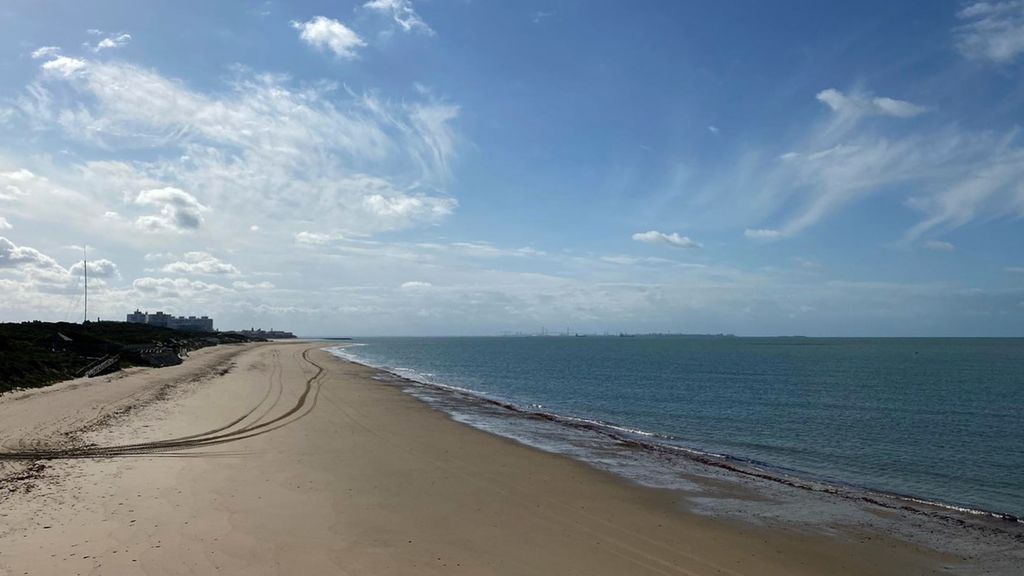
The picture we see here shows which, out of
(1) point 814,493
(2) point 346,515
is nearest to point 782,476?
(1) point 814,493

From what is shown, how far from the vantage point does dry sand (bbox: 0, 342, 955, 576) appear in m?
8.70

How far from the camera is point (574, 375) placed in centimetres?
6588

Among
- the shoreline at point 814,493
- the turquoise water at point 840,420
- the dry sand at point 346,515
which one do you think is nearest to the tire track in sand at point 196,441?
the dry sand at point 346,515

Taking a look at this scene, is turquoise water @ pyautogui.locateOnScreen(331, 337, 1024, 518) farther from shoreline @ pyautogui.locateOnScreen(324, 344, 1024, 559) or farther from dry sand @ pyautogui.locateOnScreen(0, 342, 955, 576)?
dry sand @ pyautogui.locateOnScreen(0, 342, 955, 576)

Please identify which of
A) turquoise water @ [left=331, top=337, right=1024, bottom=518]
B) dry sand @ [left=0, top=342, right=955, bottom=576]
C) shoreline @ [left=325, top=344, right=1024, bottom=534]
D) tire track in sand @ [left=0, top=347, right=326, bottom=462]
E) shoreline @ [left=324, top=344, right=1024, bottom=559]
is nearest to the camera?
dry sand @ [left=0, top=342, right=955, bottom=576]

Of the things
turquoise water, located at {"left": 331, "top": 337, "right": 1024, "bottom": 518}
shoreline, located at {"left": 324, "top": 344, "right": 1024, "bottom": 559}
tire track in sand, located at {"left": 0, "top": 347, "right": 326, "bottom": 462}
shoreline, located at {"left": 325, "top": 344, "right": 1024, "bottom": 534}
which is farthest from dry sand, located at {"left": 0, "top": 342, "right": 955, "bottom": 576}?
turquoise water, located at {"left": 331, "top": 337, "right": 1024, "bottom": 518}

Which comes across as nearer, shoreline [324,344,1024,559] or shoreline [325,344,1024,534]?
shoreline [324,344,1024,559]

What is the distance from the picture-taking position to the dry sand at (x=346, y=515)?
28.5 feet

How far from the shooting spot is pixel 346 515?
11023 millimetres

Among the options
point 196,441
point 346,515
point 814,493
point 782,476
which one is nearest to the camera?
point 346,515

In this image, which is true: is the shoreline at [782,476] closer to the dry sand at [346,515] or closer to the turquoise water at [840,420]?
the turquoise water at [840,420]

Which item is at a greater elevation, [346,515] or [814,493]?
[346,515]

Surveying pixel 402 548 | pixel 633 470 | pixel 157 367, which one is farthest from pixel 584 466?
pixel 157 367

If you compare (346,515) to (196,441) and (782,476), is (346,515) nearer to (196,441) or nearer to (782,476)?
(196,441)
